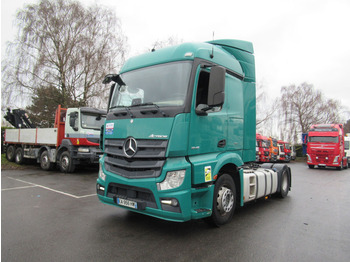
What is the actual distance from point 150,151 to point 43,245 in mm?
1996

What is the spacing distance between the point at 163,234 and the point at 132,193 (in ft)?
2.80

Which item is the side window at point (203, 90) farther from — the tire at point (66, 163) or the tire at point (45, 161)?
the tire at point (45, 161)

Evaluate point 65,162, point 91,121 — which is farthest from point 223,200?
point 65,162

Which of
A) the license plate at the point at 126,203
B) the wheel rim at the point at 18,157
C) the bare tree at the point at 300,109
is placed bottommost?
the wheel rim at the point at 18,157

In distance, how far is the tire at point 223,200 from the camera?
429 cm

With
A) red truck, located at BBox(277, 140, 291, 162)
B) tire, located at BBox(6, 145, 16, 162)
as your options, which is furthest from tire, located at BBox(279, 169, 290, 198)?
red truck, located at BBox(277, 140, 291, 162)

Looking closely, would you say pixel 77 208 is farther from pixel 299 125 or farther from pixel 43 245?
pixel 299 125

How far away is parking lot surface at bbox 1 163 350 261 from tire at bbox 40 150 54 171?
6097 millimetres

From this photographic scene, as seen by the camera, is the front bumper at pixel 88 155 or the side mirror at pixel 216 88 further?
the front bumper at pixel 88 155

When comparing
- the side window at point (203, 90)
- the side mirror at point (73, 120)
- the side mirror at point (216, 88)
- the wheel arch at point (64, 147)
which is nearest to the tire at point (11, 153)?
the wheel arch at point (64, 147)

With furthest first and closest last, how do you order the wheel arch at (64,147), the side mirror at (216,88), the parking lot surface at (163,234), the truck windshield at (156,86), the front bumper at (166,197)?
the wheel arch at (64,147) < the truck windshield at (156,86) < the side mirror at (216,88) < the front bumper at (166,197) < the parking lot surface at (163,234)

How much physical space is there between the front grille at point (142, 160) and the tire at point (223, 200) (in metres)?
1.17

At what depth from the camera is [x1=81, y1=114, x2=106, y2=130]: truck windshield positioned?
442 inches

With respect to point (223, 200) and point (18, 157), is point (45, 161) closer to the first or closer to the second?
point (18, 157)
